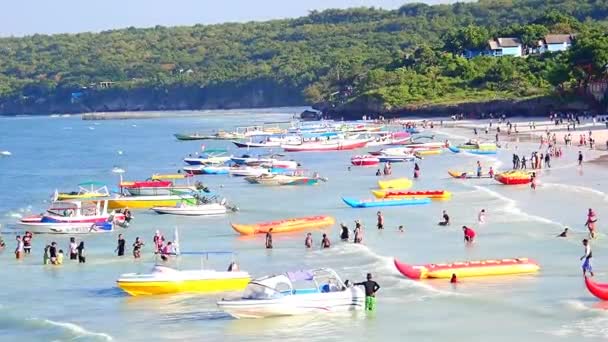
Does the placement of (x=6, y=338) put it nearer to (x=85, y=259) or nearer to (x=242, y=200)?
(x=85, y=259)

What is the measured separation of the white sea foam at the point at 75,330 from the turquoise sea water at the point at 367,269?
31 millimetres

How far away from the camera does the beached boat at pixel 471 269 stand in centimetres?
3175

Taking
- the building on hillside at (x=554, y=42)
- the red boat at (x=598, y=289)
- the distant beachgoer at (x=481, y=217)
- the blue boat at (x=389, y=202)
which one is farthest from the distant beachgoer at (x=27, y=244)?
Answer: the building on hillside at (x=554, y=42)

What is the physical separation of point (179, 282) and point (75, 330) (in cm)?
422

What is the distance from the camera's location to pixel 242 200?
5712 cm

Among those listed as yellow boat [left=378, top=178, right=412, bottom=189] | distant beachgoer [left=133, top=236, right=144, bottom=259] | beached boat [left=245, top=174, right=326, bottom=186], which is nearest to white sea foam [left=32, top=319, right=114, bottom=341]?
distant beachgoer [left=133, top=236, right=144, bottom=259]

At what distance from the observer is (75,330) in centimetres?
2758

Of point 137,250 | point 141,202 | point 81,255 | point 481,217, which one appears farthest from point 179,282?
point 141,202

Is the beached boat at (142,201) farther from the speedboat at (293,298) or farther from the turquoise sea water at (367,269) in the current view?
the speedboat at (293,298)

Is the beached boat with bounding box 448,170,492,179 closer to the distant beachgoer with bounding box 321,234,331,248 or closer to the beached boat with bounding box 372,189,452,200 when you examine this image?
the beached boat with bounding box 372,189,452,200

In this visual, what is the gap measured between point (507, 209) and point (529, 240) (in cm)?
866

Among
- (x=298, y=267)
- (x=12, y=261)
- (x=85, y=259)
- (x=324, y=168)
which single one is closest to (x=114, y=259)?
(x=85, y=259)

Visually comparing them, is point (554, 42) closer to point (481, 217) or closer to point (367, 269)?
point (481, 217)

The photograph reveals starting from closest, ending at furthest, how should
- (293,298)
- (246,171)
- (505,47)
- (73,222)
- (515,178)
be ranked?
1. (293,298)
2. (73,222)
3. (515,178)
4. (246,171)
5. (505,47)
